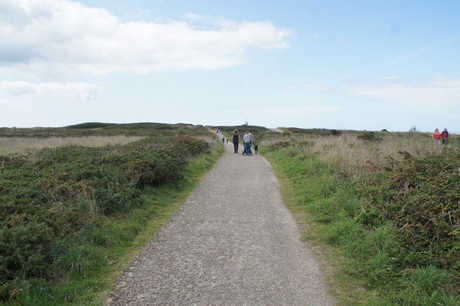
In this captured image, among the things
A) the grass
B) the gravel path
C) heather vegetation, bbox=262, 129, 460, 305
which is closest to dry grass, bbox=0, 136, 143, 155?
the grass

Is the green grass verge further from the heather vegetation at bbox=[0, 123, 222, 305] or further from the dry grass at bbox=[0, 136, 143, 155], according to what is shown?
the dry grass at bbox=[0, 136, 143, 155]

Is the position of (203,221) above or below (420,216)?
below

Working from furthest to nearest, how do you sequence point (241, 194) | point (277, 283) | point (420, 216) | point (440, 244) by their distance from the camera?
1. point (241, 194)
2. point (420, 216)
3. point (440, 244)
4. point (277, 283)

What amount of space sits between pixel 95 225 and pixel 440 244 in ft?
19.1

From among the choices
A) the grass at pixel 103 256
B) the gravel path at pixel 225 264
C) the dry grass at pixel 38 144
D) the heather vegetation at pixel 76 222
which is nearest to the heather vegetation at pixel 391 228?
the gravel path at pixel 225 264

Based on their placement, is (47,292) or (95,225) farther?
(95,225)

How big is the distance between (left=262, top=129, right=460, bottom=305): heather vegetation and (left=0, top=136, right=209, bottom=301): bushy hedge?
399cm

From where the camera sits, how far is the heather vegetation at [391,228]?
4.30 m

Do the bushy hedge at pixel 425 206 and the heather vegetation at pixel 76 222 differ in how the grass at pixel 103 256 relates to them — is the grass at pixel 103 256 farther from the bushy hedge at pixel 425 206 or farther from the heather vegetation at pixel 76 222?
the bushy hedge at pixel 425 206

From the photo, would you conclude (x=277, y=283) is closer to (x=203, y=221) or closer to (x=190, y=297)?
(x=190, y=297)

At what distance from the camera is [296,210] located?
8641 mm

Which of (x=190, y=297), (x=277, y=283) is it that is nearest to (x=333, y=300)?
(x=277, y=283)

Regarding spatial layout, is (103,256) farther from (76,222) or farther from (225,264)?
(225,264)

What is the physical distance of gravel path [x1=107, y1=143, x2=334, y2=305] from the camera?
432 centimetres
